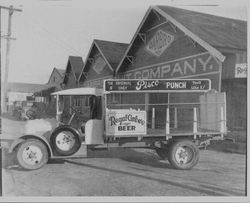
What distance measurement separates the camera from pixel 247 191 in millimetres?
5898

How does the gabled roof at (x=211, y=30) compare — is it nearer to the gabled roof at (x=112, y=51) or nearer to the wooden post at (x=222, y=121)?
the wooden post at (x=222, y=121)

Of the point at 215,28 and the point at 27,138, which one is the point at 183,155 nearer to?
the point at 27,138

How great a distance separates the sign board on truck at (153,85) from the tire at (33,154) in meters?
2.22

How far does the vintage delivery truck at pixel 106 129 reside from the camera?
7.44 m

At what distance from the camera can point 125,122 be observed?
24.8ft

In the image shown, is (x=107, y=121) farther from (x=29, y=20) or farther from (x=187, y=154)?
(x=29, y=20)

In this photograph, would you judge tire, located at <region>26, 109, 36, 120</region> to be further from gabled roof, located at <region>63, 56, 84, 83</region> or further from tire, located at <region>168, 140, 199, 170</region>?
tire, located at <region>168, 140, 199, 170</region>

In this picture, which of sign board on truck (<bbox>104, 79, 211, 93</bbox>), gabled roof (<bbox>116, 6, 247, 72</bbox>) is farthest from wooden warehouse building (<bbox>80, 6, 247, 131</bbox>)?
sign board on truck (<bbox>104, 79, 211, 93</bbox>)

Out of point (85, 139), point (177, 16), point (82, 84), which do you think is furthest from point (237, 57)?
point (82, 84)

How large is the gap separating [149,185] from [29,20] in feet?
17.8

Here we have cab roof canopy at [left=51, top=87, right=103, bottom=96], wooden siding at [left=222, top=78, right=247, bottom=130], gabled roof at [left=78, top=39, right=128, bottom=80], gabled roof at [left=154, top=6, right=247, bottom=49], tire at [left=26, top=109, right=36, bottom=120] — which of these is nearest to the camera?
cab roof canopy at [left=51, top=87, right=103, bottom=96]

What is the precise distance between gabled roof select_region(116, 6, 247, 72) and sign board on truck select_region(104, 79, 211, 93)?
281 cm

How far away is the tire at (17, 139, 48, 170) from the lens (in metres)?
7.40

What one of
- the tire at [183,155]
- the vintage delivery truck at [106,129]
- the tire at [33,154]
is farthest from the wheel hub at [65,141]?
the tire at [183,155]
